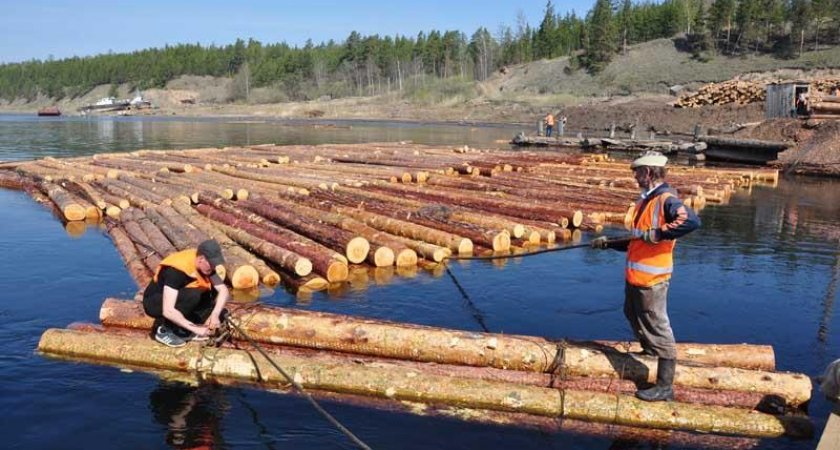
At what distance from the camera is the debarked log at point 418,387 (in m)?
6.96

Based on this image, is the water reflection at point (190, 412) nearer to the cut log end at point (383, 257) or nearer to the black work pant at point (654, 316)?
the black work pant at point (654, 316)

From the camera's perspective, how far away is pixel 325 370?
25.8 feet

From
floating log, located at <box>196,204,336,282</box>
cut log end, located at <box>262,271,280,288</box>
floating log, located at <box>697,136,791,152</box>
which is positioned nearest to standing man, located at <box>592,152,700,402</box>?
floating log, located at <box>196,204,336,282</box>

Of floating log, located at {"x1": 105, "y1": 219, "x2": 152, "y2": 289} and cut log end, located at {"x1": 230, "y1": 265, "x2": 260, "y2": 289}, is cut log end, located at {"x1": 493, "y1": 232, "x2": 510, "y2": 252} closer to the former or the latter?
cut log end, located at {"x1": 230, "y1": 265, "x2": 260, "y2": 289}

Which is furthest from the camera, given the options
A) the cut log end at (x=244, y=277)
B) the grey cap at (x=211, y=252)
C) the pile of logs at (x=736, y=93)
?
the pile of logs at (x=736, y=93)

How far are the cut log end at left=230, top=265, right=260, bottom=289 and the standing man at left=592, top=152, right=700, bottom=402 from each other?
7.45 meters

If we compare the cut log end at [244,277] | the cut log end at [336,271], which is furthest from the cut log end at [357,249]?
the cut log end at [244,277]

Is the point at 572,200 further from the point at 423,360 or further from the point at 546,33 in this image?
the point at 546,33

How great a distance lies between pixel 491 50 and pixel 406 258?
142295 mm

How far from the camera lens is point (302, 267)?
41.4ft

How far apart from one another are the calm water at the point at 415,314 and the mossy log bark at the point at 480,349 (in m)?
0.81

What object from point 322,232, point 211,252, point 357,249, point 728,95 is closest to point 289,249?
point 322,232

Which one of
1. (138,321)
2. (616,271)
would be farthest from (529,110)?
(138,321)

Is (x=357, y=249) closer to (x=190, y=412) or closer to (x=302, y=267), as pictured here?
(x=302, y=267)
